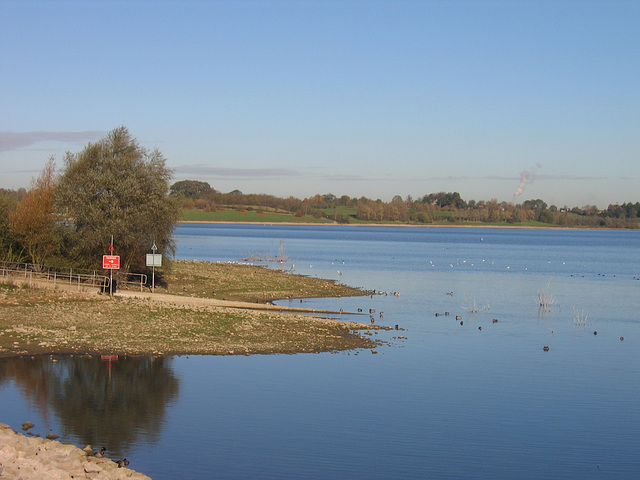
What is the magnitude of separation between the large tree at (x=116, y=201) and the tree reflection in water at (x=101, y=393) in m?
17.9

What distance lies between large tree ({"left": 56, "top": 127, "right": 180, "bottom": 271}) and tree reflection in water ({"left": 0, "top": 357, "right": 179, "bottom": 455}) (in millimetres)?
17884

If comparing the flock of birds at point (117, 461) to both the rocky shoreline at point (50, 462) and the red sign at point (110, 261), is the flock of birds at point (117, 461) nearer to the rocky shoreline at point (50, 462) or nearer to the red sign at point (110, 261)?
the rocky shoreline at point (50, 462)

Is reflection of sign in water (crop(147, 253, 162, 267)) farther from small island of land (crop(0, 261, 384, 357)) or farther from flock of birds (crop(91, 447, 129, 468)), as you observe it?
flock of birds (crop(91, 447, 129, 468))

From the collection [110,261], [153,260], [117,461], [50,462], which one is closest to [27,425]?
[117,461]

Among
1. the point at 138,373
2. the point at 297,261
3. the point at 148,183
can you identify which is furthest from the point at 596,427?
the point at 297,261

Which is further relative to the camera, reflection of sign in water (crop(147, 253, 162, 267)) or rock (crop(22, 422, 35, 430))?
reflection of sign in water (crop(147, 253, 162, 267))

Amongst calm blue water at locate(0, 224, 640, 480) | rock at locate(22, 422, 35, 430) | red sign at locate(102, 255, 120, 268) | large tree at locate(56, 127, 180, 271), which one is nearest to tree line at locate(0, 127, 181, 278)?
large tree at locate(56, 127, 180, 271)

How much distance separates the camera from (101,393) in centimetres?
1817

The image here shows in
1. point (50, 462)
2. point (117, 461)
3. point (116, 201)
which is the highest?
point (116, 201)

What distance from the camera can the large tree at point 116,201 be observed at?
1506 inches

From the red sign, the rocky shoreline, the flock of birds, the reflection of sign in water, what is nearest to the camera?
the rocky shoreline

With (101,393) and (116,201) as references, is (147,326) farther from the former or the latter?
(116,201)

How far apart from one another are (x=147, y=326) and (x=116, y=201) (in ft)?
45.4

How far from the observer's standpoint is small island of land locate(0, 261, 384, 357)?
76.3 ft
